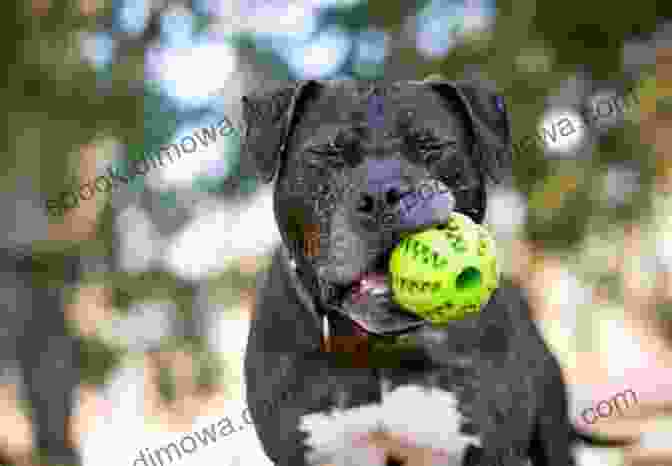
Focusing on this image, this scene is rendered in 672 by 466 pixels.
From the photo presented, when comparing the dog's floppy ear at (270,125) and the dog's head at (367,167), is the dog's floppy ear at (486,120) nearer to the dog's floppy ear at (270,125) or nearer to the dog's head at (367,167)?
the dog's head at (367,167)

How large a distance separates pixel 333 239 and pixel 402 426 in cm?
78

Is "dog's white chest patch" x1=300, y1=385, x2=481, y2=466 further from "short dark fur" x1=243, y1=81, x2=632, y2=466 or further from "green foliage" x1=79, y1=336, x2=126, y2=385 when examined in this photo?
"green foliage" x1=79, y1=336, x2=126, y2=385

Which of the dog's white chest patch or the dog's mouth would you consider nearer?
the dog's mouth

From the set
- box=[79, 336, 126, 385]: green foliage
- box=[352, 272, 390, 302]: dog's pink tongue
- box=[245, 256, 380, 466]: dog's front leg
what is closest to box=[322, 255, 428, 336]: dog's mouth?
box=[352, 272, 390, 302]: dog's pink tongue

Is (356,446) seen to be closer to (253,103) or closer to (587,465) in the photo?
(253,103)

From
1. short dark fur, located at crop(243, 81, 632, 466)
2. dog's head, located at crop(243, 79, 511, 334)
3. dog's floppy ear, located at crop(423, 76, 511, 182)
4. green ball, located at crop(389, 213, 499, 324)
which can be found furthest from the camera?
dog's floppy ear, located at crop(423, 76, 511, 182)

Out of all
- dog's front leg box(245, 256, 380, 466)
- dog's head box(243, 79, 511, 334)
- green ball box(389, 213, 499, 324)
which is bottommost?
dog's front leg box(245, 256, 380, 466)

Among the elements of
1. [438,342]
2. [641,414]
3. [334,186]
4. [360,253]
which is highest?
[334,186]

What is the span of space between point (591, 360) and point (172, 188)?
166 inches

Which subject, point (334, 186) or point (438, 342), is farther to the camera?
point (438, 342)

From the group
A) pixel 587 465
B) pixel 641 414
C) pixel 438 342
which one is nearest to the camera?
pixel 438 342

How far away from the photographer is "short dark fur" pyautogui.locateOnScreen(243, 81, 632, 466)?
3.63 m

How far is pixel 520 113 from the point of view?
854 cm

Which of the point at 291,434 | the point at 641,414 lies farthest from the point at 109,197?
the point at 291,434
